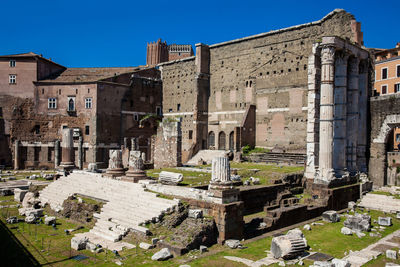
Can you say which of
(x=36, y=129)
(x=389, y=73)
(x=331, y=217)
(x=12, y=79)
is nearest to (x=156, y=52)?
(x=12, y=79)

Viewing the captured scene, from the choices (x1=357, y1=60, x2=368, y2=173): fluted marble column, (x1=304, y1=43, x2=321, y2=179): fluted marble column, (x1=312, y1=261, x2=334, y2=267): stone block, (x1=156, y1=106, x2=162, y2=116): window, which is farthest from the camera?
(x1=156, y1=106, x2=162, y2=116): window

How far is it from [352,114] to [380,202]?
230 inches

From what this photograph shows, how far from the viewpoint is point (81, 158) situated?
36.1 m

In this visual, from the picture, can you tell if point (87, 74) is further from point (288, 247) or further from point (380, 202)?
point (288, 247)

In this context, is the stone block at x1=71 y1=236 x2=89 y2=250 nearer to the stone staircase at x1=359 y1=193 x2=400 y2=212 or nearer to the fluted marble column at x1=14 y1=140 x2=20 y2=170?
the stone staircase at x1=359 y1=193 x2=400 y2=212

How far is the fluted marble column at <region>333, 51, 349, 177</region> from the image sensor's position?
20188 mm

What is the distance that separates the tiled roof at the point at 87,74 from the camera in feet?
129

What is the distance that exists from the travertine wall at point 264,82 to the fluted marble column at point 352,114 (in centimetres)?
569

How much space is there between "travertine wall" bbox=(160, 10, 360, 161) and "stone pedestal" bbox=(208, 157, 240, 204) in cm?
1825

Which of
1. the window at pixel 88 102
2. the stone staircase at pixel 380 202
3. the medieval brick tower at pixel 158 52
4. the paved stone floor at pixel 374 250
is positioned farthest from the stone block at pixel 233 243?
the medieval brick tower at pixel 158 52

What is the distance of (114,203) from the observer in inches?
586

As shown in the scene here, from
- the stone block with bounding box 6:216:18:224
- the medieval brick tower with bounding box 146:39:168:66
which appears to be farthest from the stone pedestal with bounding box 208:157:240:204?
the medieval brick tower with bounding box 146:39:168:66

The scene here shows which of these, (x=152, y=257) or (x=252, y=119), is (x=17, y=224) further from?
(x=252, y=119)

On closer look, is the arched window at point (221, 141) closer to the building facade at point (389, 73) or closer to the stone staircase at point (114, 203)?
the building facade at point (389, 73)
